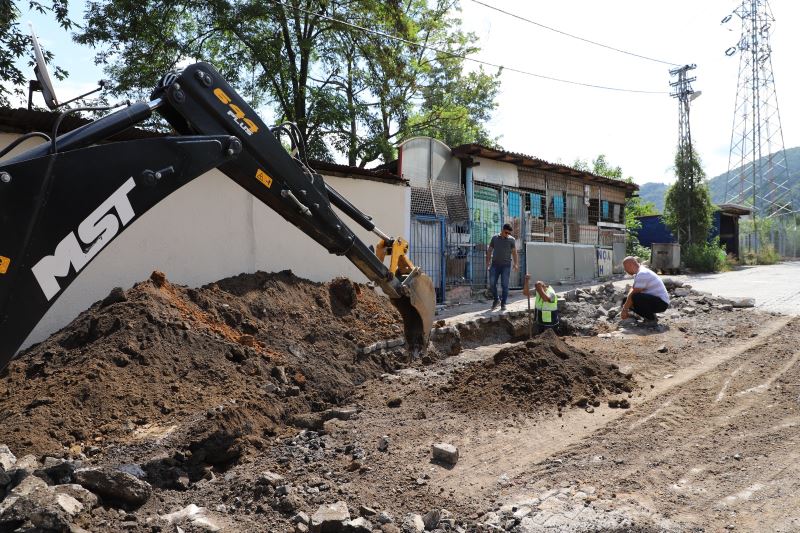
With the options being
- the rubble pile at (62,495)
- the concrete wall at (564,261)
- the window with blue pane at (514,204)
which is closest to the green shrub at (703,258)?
the concrete wall at (564,261)

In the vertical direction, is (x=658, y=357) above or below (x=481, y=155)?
below

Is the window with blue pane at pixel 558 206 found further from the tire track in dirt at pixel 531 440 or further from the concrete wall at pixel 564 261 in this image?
the tire track in dirt at pixel 531 440

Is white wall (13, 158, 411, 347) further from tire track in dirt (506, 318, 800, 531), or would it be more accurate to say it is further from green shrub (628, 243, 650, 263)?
green shrub (628, 243, 650, 263)

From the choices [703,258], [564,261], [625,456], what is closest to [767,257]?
[703,258]

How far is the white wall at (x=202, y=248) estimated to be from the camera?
24.6 feet

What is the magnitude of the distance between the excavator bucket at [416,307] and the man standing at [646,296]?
5036 millimetres

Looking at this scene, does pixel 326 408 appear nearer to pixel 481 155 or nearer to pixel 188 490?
pixel 188 490

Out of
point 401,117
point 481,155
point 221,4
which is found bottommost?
point 481,155

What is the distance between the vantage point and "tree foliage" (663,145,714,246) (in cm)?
2442

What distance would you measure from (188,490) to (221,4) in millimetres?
13524

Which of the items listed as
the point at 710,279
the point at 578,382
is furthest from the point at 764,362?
the point at 710,279

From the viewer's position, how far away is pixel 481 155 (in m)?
15.4

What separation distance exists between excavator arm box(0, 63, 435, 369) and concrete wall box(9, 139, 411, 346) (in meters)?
4.27

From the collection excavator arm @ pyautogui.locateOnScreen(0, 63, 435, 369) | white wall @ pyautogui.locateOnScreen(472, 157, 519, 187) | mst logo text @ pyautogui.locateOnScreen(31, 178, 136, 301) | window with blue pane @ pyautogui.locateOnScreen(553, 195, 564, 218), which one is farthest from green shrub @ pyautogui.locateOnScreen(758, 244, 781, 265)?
mst logo text @ pyautogui.locateOnScreen(31, 178, 136, 301)
